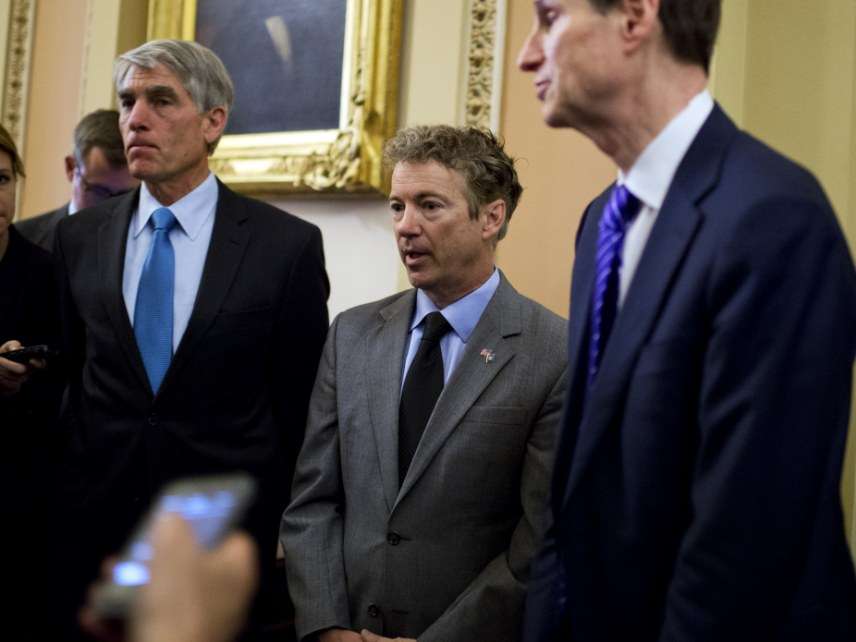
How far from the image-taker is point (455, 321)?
109 inches

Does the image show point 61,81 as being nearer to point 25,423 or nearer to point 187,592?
point 25,423

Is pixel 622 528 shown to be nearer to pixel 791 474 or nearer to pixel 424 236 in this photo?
pixel 791 474

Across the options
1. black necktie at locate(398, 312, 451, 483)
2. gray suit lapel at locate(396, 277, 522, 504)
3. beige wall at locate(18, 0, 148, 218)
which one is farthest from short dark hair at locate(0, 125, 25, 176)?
beige wall at locate(18, 0, 148, 218)

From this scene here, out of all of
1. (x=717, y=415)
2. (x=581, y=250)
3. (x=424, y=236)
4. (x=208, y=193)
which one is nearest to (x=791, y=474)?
(x=717, y=415)

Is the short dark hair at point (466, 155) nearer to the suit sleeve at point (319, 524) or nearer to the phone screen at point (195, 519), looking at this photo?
the suit sleeve at point (319, 524)

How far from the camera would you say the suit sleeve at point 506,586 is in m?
2.44

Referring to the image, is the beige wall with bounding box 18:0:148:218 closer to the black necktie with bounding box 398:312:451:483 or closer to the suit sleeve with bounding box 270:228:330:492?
the suit sleeve with bounding box 270:228:330:492

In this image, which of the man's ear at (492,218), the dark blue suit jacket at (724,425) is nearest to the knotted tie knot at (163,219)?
the man's ear at (492,218)

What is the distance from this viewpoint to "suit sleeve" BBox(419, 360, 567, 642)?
244 centimetres

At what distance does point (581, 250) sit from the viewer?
202 cm

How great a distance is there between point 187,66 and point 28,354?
99cm

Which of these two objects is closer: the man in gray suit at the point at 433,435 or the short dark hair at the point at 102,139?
the man in gray suit at the point at 433,435

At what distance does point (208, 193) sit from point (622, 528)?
1941 millimetres

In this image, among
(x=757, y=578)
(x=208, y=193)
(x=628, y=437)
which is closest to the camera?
(x=757, y=578)
